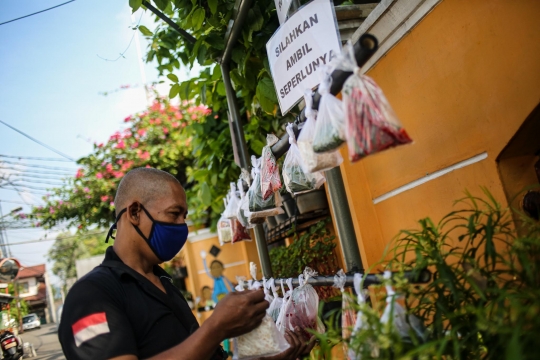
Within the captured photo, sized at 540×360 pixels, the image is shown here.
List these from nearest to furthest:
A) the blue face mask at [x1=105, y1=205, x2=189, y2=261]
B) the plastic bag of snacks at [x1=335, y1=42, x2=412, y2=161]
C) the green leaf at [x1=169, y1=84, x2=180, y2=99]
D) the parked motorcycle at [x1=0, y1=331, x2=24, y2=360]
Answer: the plastic bag of snacks at [x1=335, y1=42, x2=412, y2=161], the blue face mask at [x1=105, y1=205, x2=189, y2=261], the green leaf at [x1=169, y1=84, x2=180, y2=99], the parked motorcycle at [x1=0, y1=331, x2=24, y2=360]

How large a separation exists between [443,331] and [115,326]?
1.09 metres

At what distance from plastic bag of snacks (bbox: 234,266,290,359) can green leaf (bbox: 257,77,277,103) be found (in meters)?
1.78

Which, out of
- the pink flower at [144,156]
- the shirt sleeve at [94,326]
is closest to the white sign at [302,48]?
the shirt sleeve at [94,326]

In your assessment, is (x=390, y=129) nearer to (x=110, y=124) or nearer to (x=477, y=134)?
(x=477, y=134)

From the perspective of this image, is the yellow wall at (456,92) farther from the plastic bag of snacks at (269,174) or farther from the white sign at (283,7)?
the plastic bag of snacks at (269,174)

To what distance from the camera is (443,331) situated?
1.28 metres

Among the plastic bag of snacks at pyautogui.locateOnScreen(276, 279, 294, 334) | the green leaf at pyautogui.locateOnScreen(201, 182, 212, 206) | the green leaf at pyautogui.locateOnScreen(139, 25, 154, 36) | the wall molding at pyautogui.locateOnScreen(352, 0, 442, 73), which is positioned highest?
the green leaf at pyautogui.locateOnScreen(139, 25, 154, 36)

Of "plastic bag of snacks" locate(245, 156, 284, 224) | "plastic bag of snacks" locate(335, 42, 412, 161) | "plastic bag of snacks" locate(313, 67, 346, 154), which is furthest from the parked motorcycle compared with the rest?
"plastic bag of snacks" locate(335, 42, 412, 161)

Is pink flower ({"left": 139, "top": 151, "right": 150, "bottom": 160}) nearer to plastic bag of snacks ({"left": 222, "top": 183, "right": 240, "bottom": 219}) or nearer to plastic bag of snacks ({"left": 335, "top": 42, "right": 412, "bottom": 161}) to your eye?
plastic bag of snacks ({"left": 222, "top": 183, "right": 240, "bottom": 219})

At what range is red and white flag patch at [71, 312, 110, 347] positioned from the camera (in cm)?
167

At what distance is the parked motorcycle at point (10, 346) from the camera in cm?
668

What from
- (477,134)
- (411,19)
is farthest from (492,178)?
(411,19)

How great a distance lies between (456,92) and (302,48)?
704 millimetres

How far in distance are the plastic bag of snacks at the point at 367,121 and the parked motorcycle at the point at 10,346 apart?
696 centimetres
